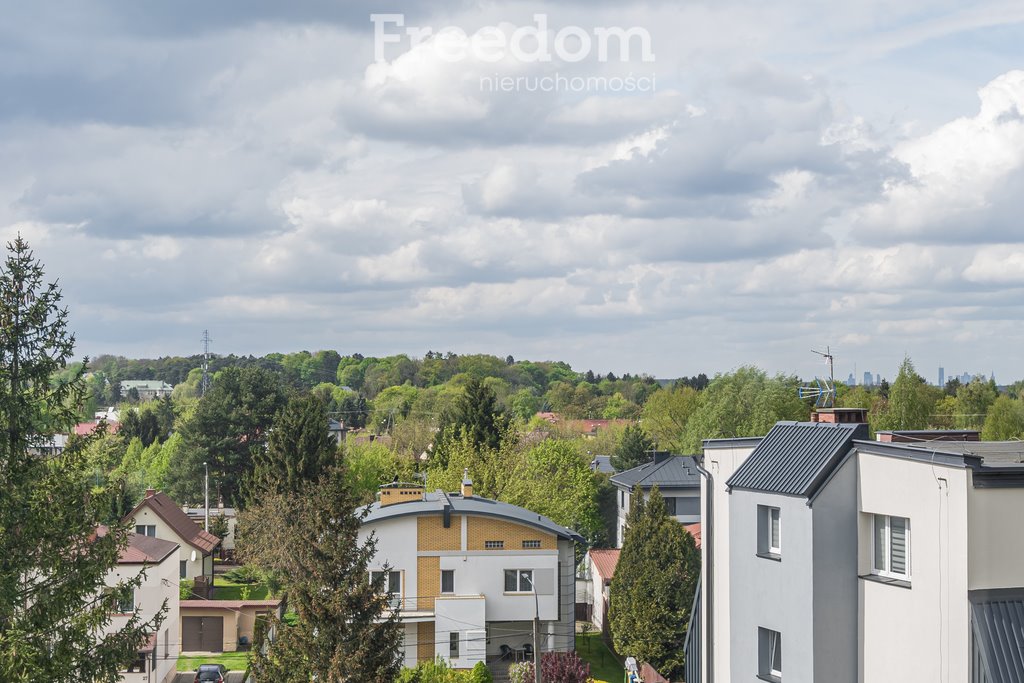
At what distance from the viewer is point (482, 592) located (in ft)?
147

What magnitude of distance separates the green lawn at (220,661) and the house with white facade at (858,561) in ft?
97.6

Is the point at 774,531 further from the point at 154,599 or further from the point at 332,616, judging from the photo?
the point at 154,599

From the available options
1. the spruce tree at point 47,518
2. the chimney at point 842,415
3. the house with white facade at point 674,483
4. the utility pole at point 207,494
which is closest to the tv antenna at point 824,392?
the chimney at point 842,415

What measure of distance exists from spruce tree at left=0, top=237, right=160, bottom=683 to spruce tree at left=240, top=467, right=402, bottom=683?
538 cm

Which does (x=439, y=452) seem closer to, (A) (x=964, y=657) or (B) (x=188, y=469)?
(B) (x=188, y=469)

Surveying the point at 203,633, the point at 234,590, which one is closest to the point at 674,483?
the point at 234,590

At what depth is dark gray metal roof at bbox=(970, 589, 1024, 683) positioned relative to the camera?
16.1m

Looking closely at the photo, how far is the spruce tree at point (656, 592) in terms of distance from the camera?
4025 centimetres

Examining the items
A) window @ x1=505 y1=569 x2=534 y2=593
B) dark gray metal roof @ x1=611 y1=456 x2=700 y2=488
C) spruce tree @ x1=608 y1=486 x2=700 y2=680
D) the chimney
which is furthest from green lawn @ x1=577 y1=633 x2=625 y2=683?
the chimney

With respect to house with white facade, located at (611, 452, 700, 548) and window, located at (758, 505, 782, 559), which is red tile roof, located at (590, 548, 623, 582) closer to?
house with white facade, located at (611, 452, 700, 548)

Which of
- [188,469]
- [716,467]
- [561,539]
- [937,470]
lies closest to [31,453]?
[716,467]

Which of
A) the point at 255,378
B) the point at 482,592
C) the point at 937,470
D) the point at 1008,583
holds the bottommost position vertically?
the point at 482,592

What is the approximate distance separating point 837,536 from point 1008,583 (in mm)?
2957

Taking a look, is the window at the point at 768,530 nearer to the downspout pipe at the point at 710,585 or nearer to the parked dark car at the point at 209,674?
the downspout pipe at the point at 710,585
